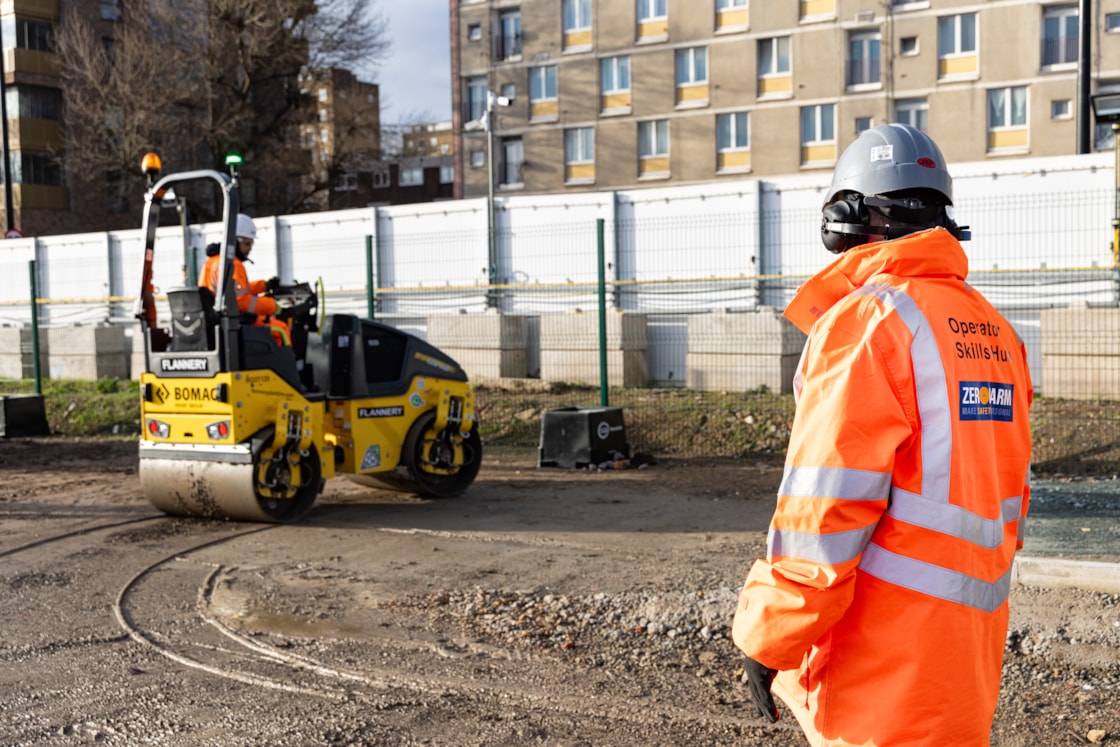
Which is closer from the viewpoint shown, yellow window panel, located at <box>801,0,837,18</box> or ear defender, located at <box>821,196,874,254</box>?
ear defender, located at <box>821,196,874,254</box>

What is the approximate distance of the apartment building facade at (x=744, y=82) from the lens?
35375mm

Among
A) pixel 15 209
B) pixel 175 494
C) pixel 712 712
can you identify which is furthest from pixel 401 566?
pixel 15 209

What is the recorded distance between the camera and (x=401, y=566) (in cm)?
737

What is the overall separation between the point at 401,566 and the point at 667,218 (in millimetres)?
11005

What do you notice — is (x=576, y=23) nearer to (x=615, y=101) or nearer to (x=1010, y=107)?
(x=615, y=101)

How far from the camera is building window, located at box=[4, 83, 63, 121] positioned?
147 ft

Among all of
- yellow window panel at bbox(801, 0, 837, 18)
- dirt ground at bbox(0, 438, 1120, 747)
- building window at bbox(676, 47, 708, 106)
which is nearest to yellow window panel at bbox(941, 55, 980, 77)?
yellow window panel at bbox(801, 0, 837, 18)

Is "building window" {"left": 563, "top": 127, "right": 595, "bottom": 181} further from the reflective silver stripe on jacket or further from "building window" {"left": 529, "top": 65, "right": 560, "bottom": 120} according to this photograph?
the reflective silver stripe on jacket

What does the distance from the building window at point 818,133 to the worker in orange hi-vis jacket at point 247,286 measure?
31340 mm

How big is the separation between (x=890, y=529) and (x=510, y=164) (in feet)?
143

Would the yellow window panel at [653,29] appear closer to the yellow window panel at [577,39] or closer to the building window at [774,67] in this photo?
the yellow window panel at [577,39]

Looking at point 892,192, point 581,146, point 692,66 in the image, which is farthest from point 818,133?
point 892,192

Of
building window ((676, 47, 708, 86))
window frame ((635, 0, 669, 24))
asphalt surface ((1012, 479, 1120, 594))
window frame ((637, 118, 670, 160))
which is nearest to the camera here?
asphalt surface ((1012, 479, 1120, 594))

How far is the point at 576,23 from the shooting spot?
42.5m
